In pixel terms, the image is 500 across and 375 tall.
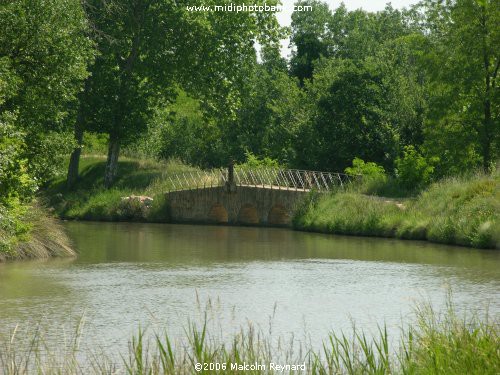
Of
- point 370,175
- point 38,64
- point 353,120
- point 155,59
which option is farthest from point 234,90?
point 38,64

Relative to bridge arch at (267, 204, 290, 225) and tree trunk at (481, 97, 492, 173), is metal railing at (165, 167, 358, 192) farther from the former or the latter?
tree trunk at (481, 97, 492, 173)

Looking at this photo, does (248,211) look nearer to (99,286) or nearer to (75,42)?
(75,42)

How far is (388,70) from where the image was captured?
5606 cm

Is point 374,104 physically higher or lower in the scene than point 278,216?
higher

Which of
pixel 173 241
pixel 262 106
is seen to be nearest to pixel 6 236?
pixel 173 241

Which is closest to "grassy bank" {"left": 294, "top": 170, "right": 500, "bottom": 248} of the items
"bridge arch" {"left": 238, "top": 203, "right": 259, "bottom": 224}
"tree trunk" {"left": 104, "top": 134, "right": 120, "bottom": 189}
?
"bridge arch" {"left": 238, "top": 203, "right": 259, "bottom": 224}

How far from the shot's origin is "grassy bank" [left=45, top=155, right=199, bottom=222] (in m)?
54.2

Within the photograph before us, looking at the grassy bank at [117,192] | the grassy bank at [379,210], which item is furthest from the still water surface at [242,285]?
the grassy bank at [117,192]

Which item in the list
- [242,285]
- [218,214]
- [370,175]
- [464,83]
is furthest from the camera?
[218,214]

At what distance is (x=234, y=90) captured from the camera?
61500 mm

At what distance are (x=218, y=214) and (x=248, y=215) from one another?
174 cm

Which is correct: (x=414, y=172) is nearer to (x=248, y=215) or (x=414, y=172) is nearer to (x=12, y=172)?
(x=248, y=215)

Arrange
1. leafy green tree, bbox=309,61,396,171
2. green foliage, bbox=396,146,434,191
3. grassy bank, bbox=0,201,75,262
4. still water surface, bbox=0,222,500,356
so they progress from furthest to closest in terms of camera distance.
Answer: leafy green tree, bbox=309,61,396,171 < green foliage, bbox=396,146,434,191 < grassy bank, bbox=0,201,75,262 < still water surface, bbox=0,222,500,356

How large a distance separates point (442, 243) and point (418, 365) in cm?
2665
